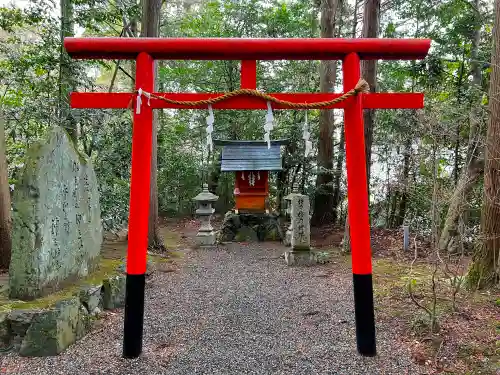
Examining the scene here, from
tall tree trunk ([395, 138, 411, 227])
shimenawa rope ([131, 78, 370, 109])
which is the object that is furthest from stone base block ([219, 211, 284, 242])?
shimenawa rope ([131, 78, 370, 109])

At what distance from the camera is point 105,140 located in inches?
326

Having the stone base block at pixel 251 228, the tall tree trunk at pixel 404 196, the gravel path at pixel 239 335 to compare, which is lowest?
the gravel path at pixel 239 335

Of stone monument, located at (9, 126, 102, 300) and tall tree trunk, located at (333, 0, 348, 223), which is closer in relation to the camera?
stone monument, located at (9, 126, 102, 300)

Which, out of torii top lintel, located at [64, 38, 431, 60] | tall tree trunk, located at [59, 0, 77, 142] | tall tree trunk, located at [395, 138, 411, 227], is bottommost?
tall tree trunk, located at [395, 138, 411, 227]

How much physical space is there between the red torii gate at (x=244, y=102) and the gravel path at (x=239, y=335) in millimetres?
260

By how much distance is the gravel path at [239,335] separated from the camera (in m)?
3.46

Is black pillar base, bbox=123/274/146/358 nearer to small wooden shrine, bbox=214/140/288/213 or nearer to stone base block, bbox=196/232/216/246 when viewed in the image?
stone base block, bbox=196/232/216/246

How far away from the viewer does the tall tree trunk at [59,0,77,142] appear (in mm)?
7078

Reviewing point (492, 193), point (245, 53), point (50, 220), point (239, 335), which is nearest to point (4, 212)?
point (50, 220)

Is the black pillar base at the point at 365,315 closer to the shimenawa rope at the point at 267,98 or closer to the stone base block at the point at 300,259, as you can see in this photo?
the shimenawa rope at the point at 267,98

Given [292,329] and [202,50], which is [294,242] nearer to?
[292,329]

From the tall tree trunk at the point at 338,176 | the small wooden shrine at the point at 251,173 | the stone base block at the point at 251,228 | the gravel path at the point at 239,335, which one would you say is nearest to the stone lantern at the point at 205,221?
the stone base block at the point at 251,228

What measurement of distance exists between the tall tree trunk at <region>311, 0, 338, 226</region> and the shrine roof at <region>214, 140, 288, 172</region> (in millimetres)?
1537

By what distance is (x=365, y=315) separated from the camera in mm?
3607
